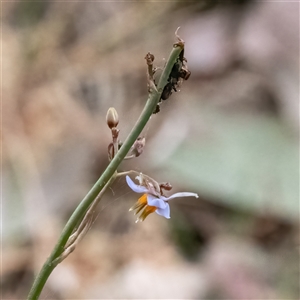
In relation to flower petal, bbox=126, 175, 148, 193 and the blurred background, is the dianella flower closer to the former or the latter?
flower petal, bbox=126, 175, 148, 193

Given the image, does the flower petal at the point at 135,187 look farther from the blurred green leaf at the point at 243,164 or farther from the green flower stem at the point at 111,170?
the blurred green leaf at the point at 243,164

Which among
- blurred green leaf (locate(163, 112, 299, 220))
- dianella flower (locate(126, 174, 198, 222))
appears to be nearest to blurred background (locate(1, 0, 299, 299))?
blurred green leaf (locate(163, 112, 299, 220))

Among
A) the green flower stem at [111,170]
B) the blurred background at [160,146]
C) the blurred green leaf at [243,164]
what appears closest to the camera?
the green flower stem at [111,170]

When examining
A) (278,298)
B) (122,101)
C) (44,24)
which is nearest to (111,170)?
(278,298)

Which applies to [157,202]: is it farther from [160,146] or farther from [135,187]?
[160,146]

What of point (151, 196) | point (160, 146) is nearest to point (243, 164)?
point (160, 146)

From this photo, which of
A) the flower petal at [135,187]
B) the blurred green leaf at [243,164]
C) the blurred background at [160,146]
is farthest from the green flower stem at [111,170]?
the blurred green leaf at [243,164]
